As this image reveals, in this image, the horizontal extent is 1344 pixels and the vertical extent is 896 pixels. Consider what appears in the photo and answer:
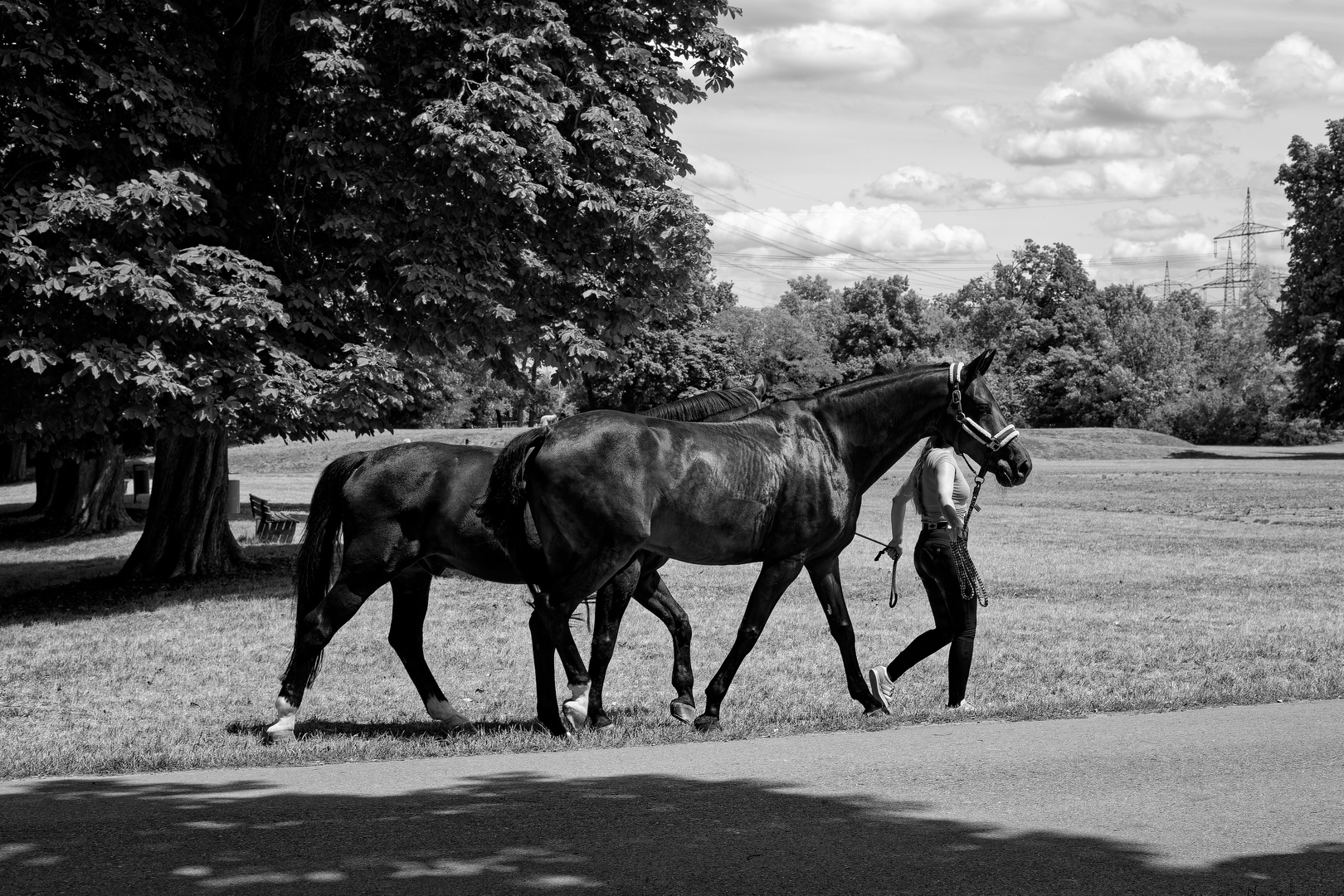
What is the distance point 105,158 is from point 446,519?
8.79 metres

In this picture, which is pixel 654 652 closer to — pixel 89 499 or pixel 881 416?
pixel 881 416

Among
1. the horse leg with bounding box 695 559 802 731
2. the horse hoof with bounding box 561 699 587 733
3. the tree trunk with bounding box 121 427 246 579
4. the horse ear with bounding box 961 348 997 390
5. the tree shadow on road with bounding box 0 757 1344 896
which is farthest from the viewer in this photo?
the tree trunk with bounding box 121 427 246 579

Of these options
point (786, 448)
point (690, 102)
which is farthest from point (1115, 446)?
point (786, 448)

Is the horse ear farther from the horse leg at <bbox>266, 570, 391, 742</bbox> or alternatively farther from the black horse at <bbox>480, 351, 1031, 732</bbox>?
the horse leg at <bbox>266, 570, 391, 742</bbox>

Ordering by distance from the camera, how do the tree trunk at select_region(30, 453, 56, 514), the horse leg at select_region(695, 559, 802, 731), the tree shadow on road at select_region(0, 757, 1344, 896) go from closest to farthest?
1. the tree shadow on road at select_region(0, 757, 1344, 896)
2. the horse leg at select_region(695, 559, 802, 731)
3. the tree trunk at select_region(30, 453, 56, 514)

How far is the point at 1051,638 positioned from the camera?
1261cm

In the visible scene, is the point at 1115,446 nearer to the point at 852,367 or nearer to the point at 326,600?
the point at 852,367

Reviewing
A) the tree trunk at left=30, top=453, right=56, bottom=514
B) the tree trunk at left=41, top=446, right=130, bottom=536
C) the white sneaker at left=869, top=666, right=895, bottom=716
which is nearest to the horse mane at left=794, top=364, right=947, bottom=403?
the white sneaker at left=869, top=666, right=895, bottom=716

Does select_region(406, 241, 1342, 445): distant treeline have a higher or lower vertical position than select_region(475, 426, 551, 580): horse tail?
higher

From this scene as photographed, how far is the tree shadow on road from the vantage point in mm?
4969

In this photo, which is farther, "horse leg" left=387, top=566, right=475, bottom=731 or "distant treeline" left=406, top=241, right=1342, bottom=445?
"distant treeline" left=406, top=241, right=1342, bottom=445

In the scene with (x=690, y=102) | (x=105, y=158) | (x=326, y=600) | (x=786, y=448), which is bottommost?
(x=326, y=600)

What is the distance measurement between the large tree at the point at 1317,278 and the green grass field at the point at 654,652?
3418 cm

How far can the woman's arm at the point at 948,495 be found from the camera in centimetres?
866
